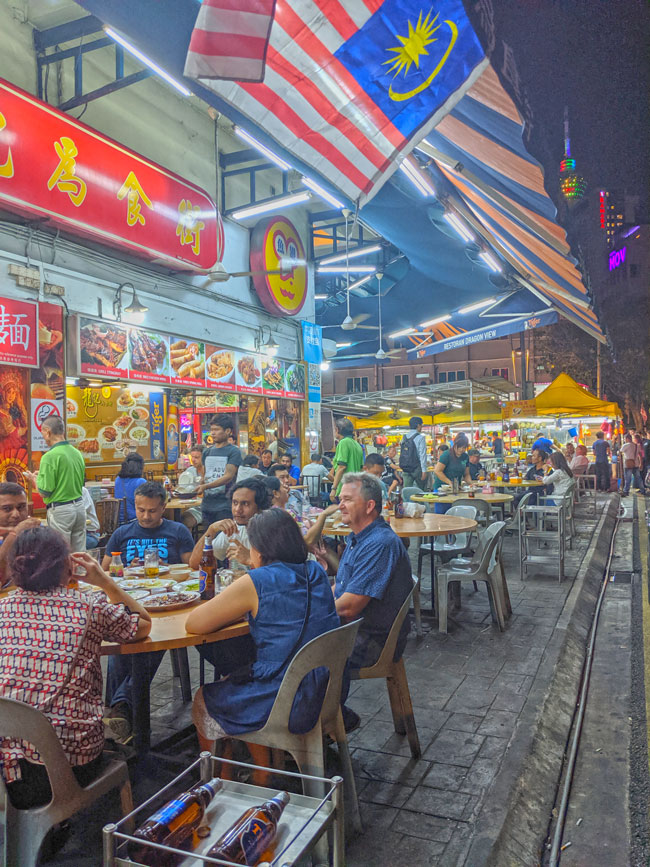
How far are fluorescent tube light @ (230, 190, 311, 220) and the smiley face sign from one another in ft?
2.26

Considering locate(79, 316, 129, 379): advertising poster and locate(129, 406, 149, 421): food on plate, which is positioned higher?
locate(79, 316, 129, 379): advertising poster

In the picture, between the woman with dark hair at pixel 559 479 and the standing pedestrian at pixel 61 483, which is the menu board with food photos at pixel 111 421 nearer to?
the standing pedestrian at pixel 61 483

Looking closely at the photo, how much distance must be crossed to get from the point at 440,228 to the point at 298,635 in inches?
309

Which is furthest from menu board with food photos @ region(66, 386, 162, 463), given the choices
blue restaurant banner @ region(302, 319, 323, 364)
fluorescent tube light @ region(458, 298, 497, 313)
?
fluorescent tube light @ region(458, 298, 497, 313)

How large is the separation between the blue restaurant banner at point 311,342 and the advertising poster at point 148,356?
4.63 metres

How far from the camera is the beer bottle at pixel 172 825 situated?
5.16 ft

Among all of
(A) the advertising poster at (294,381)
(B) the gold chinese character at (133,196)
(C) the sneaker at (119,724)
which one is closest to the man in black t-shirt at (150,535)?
(C) the sneaker at (119,724)

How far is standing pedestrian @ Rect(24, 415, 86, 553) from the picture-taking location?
253 inches

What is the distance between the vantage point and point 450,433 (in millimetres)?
23953

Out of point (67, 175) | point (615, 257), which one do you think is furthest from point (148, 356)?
point (615, 257)

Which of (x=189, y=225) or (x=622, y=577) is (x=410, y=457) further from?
(x=189, y=225)

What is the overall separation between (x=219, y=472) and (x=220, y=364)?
488cm

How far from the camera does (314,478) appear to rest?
12172mm

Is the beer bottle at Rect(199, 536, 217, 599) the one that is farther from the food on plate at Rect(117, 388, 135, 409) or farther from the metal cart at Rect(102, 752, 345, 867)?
the food on plate at Rect(117, 388, 135, 409)
